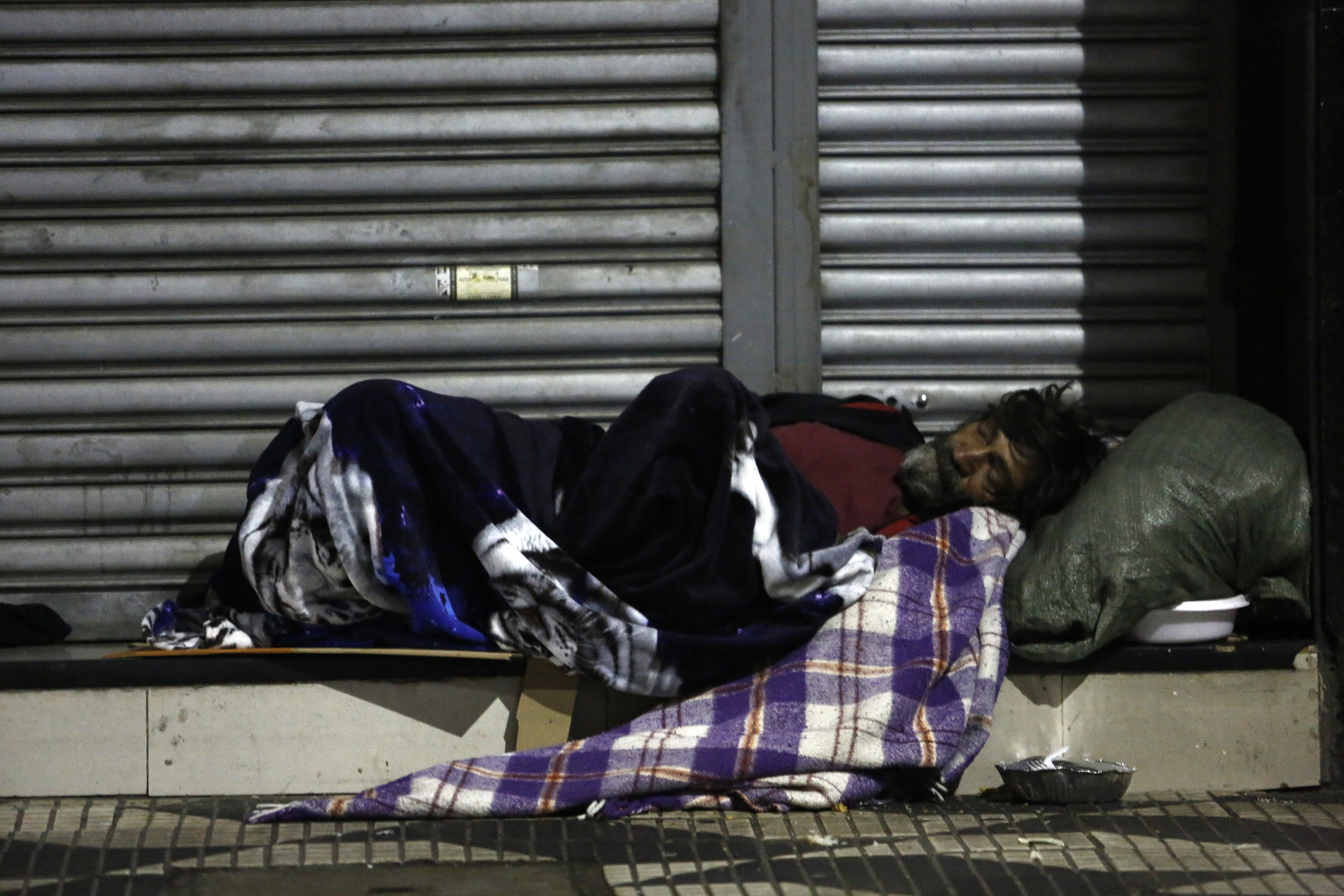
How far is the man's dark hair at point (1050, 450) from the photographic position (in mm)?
3656

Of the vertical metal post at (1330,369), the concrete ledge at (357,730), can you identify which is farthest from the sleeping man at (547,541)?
the vertical metal post at (1330,369)

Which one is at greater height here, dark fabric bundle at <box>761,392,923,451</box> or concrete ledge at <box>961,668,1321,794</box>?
dark fabric bundle at <box>761,392,923,451</box>

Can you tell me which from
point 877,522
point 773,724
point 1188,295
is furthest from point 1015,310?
point 773,724

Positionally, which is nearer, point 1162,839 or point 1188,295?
point 1162,839

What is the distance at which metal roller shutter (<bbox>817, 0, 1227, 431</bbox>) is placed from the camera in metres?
3.97

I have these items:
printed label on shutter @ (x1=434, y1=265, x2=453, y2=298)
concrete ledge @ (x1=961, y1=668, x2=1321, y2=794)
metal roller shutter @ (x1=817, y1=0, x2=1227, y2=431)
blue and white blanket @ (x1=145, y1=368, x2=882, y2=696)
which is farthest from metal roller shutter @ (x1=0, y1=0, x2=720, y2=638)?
concrete ledge @ (x1=961, y1=668, x2=1321, y2=794)

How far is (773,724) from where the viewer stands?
321 cm

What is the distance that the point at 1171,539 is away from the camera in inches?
132

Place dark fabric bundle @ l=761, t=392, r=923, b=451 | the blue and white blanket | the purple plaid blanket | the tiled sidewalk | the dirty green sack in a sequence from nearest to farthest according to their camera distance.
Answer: the tiled sidewalk
the purple plaid blanket
the blue and white blanket
the dirty green sack
dark fabric bundle @ l=761, t=392, r=923, b=451

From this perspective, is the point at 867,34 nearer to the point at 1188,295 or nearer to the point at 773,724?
the point at 1188,295

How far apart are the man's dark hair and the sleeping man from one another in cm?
54

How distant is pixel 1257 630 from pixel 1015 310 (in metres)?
1.13

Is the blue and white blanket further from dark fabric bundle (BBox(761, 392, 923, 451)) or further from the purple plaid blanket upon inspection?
dark fabric bundle (BBox(761, 392, 923, 451))

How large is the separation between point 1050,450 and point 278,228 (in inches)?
88.6
